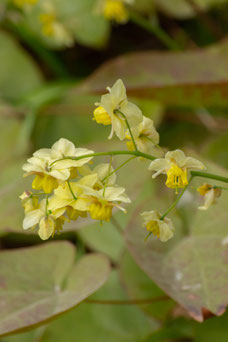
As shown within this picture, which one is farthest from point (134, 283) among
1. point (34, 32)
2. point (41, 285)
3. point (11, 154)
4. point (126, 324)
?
point (34, 32)

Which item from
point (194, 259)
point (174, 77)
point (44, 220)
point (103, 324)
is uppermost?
point (174, 77)

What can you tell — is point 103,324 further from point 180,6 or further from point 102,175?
point 180,6

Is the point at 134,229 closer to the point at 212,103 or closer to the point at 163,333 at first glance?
the point at 163,333

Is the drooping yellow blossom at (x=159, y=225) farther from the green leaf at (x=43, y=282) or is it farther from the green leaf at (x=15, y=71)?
the green leaf at (x=15, y=71)

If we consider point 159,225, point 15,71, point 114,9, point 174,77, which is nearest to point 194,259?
point 159,225

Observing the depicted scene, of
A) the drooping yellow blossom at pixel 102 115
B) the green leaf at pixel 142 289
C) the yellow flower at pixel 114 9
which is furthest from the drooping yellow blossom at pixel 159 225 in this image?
the yellow flower at pixel 114 9

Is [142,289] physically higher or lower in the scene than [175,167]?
lower

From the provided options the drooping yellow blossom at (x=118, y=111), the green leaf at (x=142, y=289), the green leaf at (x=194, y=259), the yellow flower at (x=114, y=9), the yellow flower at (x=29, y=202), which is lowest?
the green leaf at (x=142, y=289)
